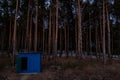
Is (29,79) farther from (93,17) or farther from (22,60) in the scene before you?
(93,17)

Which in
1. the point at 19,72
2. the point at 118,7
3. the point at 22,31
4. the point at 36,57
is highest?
the point at 118,7

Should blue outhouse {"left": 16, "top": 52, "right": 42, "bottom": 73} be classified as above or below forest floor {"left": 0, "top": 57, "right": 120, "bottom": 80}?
above

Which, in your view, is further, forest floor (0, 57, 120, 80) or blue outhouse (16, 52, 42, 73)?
blue outhouse (16, 52, 42, 73)

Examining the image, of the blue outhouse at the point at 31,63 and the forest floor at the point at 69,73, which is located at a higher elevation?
the blue outhouse at the point at 31,63

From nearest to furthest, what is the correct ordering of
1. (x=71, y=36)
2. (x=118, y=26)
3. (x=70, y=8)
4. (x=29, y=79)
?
(x=29, y=79) → (x=70, y=8) → (x=118, y=26) → (x=71, y=36)

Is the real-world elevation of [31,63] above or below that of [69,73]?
above

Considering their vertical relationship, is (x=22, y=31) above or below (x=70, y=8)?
below

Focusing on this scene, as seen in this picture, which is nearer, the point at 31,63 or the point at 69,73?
the point at 69,73

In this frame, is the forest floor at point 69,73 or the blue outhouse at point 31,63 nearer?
the forest floor at point 69,73

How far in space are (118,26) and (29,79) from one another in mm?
20678

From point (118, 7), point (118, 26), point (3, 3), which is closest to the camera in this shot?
point (118, 7)

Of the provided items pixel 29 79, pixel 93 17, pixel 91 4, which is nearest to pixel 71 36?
pixel 93 17

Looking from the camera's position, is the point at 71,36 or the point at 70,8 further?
the point at 71,36

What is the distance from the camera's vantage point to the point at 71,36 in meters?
32.9
